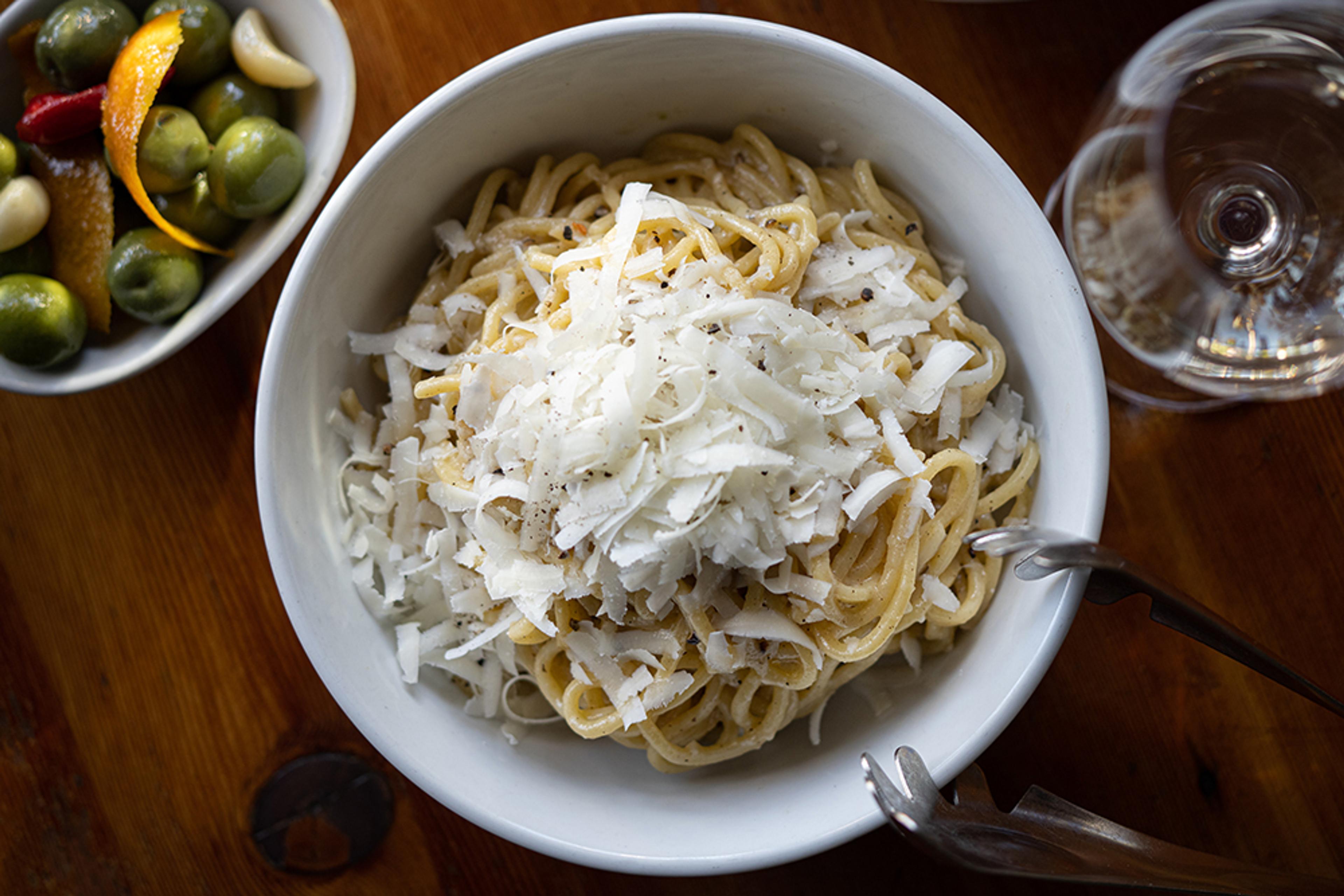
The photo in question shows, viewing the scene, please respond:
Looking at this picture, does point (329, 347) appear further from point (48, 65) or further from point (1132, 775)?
point (1132, 775)

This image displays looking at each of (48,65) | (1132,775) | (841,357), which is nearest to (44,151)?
(48,65)

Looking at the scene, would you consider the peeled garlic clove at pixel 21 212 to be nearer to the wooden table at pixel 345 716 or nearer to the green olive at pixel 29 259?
the green olive at pixel 29 259

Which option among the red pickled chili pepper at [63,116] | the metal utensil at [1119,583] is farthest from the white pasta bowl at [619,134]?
the red pickled chili pepper at [63,116]

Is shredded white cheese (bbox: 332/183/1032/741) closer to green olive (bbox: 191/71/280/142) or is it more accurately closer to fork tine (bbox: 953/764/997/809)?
fork tine (bbox: 953/764/997/809)

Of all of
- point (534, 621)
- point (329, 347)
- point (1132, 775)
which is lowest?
point (1132, 775)

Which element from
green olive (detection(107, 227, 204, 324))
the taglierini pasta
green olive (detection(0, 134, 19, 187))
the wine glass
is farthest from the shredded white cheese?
green olive (detection(0, 134, 19, 187))

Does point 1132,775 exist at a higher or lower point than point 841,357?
lower
